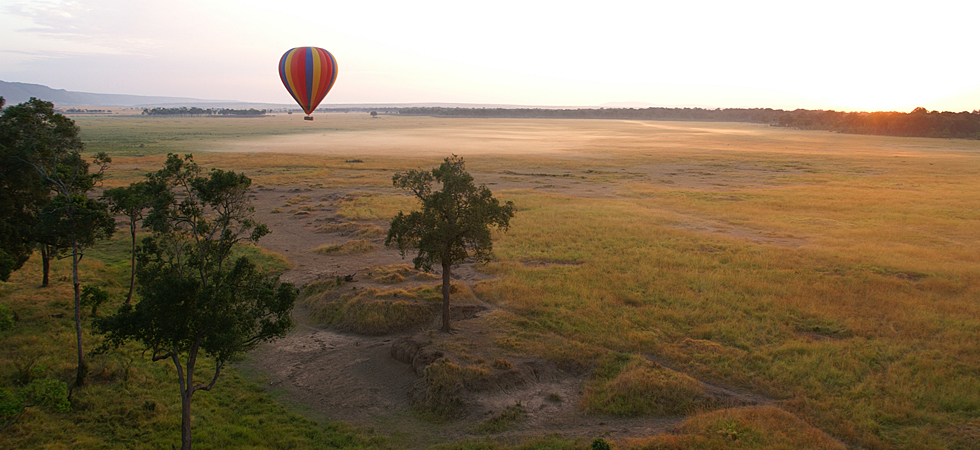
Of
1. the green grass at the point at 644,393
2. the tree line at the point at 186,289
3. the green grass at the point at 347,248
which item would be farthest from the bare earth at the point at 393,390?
the green grass at the point at 347,248

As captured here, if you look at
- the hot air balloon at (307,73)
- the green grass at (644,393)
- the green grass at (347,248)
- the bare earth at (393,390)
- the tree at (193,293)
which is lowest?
the bare earth at (393,390)

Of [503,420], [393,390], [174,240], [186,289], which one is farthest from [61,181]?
[503,420]

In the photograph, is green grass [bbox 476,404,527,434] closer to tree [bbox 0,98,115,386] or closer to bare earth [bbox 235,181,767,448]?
bare earth [bbox 235,181,767,448]

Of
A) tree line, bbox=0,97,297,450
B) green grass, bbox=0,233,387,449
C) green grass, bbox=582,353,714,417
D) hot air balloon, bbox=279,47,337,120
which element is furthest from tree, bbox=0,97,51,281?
hot air balloon, bbox=279,47,337,120

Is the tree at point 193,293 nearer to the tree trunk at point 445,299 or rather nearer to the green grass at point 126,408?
the green grass at point 126,408

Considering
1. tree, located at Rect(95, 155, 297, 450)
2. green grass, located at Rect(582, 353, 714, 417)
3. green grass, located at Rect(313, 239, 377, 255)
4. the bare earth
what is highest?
tree, located at Rect(95, 155, 297, 450)

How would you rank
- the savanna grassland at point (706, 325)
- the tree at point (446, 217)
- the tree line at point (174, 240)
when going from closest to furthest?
the tree line at point (174, 240) → the savanna grassland at point (706, 325) → the tree at point (446, 217)

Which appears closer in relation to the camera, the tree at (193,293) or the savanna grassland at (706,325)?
the tree at (193,293)
